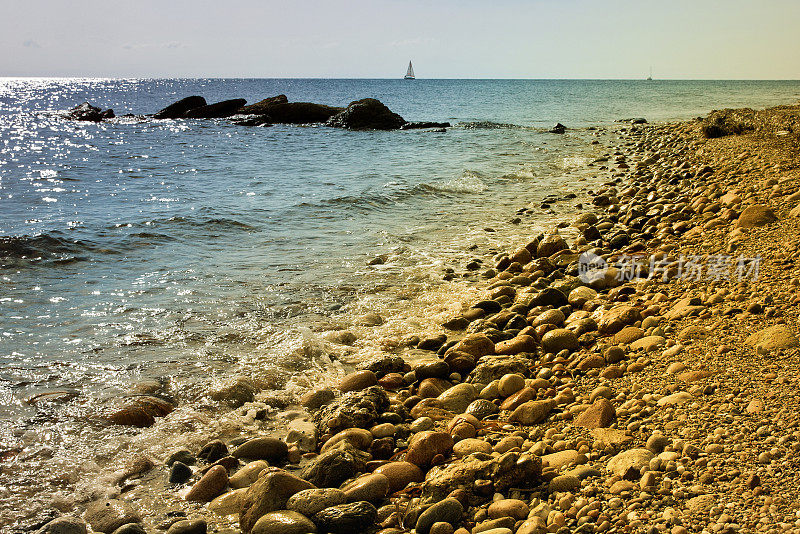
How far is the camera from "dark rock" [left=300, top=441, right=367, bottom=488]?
315cm

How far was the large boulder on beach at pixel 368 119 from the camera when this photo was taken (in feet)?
104

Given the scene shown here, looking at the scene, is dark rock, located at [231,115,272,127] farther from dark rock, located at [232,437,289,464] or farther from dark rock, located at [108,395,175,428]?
dark rock, located at [232,437,289,464]

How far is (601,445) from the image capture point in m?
2.86

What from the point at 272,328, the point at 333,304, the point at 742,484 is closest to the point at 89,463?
the point at 272,328

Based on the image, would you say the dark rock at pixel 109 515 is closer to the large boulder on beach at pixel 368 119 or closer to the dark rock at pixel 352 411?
the dark rock at pixel 352 411

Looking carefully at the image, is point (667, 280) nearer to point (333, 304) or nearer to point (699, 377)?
point (699, 377)

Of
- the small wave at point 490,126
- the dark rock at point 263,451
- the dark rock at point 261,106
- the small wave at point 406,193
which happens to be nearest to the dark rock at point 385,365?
the dark rock at point 263,451

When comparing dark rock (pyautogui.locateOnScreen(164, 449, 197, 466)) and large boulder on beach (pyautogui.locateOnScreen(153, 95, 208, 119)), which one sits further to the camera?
large boulder on beach (pyautogui.locateOnScreen(153, 95, 208, 119))

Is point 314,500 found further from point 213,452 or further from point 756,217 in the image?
point 756,217

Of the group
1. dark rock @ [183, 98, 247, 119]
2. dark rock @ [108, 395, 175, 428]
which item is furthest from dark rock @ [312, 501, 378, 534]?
dark rock @ [183, 98, 247, 119]

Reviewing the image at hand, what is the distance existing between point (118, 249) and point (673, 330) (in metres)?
8.28

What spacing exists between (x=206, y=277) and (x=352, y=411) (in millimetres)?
4209

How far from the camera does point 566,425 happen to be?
3.25 metres

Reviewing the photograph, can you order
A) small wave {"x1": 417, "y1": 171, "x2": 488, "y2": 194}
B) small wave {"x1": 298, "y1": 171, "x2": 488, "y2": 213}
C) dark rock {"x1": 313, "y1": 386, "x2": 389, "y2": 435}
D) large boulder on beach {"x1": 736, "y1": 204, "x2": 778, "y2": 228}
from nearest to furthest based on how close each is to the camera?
dark rock {"x1": 313, "y1": 386, "x2": 389, "y2": 435} < large boulder on beach {"x1": 736, "y1": 204, "x2": 778, "y2": 228} < small wave {"x1": 298, "y1": 171, "x2": 488, "y2": 213} < small wave {"x1": 417, "y1": 171, "x2": 488, "y2": 194}
